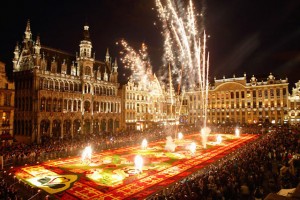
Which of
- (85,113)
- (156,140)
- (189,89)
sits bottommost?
(156,140)

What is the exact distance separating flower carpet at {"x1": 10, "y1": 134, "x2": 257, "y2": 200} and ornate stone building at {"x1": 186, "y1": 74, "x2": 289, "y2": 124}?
52.9 m

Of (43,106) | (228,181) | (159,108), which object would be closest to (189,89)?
(159,108)

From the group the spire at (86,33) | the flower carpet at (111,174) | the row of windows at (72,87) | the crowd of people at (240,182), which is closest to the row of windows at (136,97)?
the row of windows at (72,87)

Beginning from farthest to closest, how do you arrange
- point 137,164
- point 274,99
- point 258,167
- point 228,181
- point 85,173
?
point 274,99, point 137,164, point 85,173, point 258,167, point 228,181

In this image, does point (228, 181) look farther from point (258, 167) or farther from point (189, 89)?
point (189, 89)

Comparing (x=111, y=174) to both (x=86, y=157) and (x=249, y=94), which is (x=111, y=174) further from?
(x=249, y=94)

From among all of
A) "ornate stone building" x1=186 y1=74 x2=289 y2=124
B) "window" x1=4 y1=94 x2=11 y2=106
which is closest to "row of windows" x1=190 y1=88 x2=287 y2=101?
"ornate stone building" x1=186 y1=74 x2=289 y2=124

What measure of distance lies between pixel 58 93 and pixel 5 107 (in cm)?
1089

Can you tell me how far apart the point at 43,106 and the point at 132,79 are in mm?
29459

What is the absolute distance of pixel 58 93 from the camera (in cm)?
4719

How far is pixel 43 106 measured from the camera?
44562mm

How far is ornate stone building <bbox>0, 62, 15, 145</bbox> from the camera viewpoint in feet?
123

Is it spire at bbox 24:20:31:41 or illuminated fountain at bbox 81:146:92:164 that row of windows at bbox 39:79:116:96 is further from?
illuminated fountain at bbox 81:146:92:164

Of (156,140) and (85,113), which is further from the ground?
(85,113)
